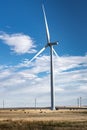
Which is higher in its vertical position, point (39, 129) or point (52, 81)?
point (52, 81)

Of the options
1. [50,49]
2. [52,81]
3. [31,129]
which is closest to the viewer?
[31,129]

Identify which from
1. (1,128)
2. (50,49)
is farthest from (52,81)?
(1,128)

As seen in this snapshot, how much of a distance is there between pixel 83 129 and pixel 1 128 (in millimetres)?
10527

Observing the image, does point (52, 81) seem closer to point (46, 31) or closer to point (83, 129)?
point (46, 31)

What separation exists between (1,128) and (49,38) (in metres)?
76.5

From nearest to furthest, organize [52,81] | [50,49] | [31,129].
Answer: [31,129] → [52,81] → [50,49]

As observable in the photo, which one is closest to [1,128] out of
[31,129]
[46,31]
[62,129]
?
[31,129]

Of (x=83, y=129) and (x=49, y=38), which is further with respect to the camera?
(x=49, y=38)

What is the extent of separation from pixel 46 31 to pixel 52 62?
36.8 feet

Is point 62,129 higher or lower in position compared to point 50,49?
lower

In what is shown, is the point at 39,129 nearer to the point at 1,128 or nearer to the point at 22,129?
the point at 22,129

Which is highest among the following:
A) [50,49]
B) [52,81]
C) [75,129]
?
[50,49]

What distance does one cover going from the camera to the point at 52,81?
11356 cm

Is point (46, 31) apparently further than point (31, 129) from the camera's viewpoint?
Yes
